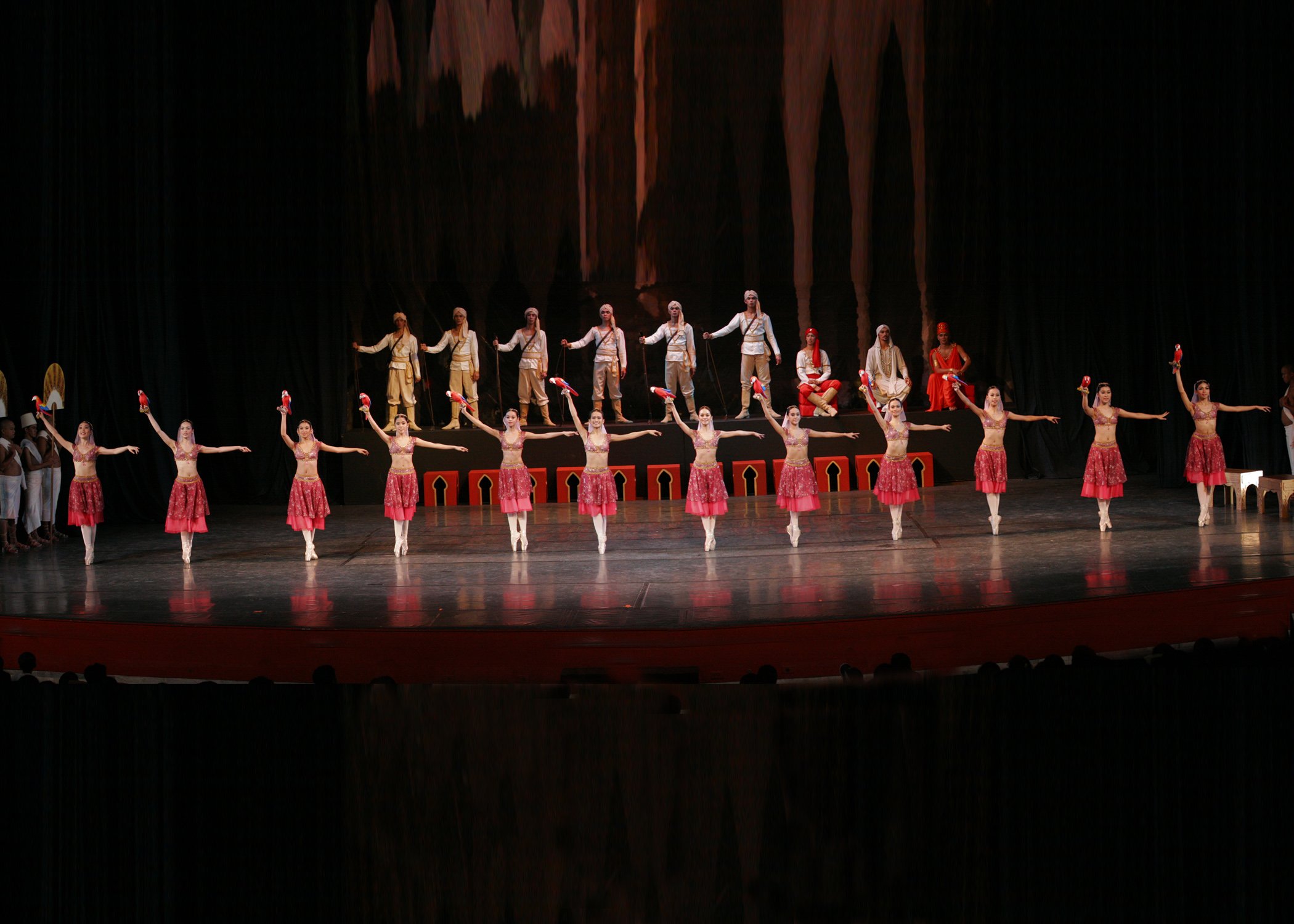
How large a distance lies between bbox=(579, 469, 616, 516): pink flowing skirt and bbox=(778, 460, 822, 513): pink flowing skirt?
139 centimetres

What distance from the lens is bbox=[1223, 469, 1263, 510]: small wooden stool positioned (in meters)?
9.70

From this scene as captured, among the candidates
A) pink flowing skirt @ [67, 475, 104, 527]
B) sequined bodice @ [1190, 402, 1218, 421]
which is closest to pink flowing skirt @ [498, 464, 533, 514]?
pink flowing skirt @ [67, 475, 104, 527]

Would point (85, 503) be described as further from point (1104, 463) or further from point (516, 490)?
point (1104, 463)

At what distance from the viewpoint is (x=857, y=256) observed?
558 inches

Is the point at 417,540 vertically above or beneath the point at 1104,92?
beneath

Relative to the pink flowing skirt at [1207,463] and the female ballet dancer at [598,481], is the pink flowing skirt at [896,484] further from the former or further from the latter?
the pink flowing skirt at [1207,463]

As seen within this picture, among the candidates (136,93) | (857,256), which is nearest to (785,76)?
(857,256)

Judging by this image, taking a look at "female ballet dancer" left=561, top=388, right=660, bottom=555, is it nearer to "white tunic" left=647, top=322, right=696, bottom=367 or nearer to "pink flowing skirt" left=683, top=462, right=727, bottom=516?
"pink flowing skirt" left=683, top=462, right=727, bottom=516

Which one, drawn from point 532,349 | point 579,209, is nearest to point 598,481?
point 532,349

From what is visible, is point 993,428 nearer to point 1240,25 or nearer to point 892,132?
point 1240,25

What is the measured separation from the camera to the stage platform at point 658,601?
20.5ft

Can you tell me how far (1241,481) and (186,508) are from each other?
9002 millimetres

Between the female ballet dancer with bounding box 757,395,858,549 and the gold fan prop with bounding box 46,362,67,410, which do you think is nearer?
the female ballet dancer with bounding box 757,395,858,549

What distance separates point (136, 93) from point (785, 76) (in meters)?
7.36
